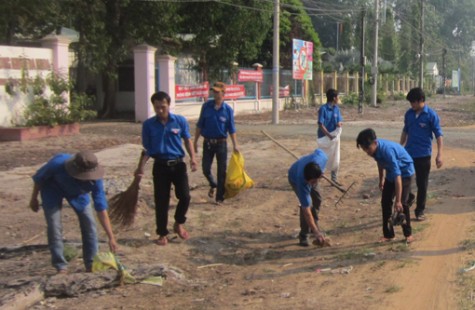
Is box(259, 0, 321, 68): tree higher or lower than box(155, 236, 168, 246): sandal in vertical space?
higher

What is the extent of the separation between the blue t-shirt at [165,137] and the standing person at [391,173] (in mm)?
1879

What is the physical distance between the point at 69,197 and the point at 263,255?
2.24 m

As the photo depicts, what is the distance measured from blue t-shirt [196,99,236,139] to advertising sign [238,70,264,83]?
20241 millimetres

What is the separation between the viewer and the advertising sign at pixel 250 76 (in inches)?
1110

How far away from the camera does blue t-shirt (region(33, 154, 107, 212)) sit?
16.3 ft

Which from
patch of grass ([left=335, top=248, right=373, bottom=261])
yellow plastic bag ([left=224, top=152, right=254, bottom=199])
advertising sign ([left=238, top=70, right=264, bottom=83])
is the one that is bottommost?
patch of grass ([left=335, top=248, right=373, bottom=261])

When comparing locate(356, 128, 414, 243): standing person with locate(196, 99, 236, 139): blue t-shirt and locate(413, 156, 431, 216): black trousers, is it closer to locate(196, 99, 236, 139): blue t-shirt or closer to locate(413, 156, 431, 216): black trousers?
locate(413, 156, 431, 216): black trousers

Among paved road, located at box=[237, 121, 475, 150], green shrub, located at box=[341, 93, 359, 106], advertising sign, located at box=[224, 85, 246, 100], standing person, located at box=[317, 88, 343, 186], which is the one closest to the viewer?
standing person, located at box=[317, 88, 343, 186]

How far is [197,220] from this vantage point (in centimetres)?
754

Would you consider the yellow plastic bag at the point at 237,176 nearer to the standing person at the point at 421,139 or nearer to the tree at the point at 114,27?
the standing person at the point at 421,139

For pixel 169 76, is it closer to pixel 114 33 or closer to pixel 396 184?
pixel 114 33

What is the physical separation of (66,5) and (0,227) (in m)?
14.7

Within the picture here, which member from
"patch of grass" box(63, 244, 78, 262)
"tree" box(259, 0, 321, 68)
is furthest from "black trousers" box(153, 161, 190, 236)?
"tree" box(259, 0, 321, 68)

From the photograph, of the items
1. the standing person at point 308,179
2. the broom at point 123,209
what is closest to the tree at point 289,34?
the broom at point 123,209
